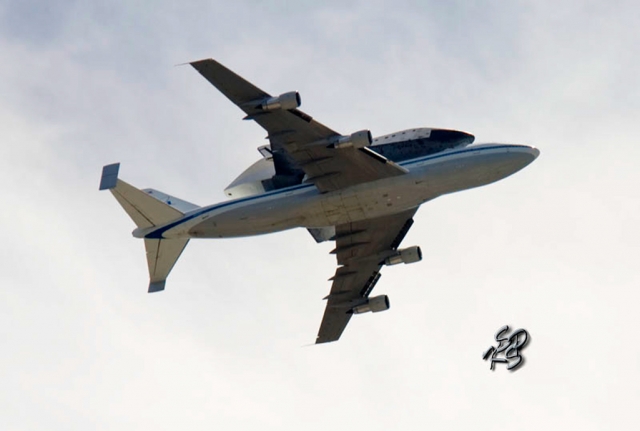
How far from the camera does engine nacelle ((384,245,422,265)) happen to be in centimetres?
7506

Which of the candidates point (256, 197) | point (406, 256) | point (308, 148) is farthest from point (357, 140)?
point (406, 256)

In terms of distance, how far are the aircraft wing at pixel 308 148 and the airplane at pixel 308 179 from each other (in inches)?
A: 2.2

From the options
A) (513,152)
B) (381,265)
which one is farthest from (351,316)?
(513,152)

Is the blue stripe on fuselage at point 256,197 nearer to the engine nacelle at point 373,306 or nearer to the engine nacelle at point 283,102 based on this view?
the engine nacelle at point 283,102

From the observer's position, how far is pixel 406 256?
7512cm

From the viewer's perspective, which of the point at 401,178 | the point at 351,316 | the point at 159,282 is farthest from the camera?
the point at 351,316

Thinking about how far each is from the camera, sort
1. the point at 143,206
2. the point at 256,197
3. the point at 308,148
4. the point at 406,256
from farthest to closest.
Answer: the point at 406,256 < the point at 143,206 < the point at 256,197 < the point at 308,148

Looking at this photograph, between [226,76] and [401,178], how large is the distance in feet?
39.0

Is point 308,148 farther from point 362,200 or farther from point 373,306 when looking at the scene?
point 373,306

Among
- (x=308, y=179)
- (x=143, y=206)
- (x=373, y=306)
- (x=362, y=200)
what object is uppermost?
(x=143, y=206)

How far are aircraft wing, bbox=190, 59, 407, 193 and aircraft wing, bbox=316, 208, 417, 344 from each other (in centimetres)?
706

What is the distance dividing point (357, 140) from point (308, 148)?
10.2 ft

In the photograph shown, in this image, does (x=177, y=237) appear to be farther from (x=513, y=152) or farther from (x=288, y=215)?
(x=513, y=152)

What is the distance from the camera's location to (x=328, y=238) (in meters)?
75.4
